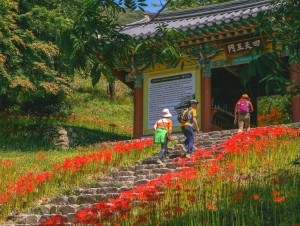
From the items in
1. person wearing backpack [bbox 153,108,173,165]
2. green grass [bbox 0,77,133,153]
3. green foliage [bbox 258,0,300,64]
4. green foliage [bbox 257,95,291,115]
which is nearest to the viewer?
green foliage [bbox 258,0,300,64]

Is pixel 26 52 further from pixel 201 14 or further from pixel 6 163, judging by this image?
pixel 201 14

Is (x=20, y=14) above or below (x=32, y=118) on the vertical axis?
above

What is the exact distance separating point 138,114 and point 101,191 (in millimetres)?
9433

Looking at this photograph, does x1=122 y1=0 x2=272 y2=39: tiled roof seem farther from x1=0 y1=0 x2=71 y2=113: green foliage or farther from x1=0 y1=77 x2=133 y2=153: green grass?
x1=0 y1=77 x2=133 y2=153: green grass

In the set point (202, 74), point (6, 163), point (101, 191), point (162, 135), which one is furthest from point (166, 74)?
point (101, 191)

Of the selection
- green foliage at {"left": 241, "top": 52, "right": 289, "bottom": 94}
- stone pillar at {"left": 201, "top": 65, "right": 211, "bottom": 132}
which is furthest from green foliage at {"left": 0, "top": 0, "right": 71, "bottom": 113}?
green foliage at {"left": 241, "top": 52, "right": 289, "bottom": 94}

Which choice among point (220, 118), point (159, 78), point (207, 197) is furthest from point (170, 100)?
point (207, 197)

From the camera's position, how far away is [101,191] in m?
10.7

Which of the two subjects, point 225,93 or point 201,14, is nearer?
point 225,93

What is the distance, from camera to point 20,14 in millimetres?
22922

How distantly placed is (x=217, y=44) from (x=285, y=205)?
12.1 meters

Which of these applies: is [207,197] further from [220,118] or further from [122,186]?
[220,118]

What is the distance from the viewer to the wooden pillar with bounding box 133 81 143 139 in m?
19.9

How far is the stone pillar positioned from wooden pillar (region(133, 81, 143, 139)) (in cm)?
283
